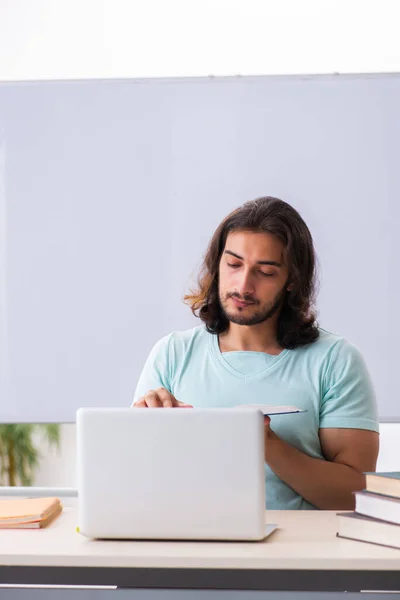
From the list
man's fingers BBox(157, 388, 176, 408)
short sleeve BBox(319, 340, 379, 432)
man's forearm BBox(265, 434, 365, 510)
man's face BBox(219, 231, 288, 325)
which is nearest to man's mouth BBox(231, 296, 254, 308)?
man's face BBox(219, 231, 288, 325)

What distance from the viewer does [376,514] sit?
1392 millimetres

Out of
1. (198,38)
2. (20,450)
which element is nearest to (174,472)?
(198,38)

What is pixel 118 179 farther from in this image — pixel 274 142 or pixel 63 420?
pixel 63 420

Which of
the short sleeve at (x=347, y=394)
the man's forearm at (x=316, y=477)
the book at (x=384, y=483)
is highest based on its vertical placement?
the short sleeve at (x=347, y=394)

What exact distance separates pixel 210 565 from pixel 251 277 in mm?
932

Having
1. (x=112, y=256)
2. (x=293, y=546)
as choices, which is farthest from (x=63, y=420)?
(x=293, y=546)

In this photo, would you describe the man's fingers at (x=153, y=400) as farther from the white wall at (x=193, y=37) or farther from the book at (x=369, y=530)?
the white wall at (x=193, y=37)

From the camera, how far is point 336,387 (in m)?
2.00

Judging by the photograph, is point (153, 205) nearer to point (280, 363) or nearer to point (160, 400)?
point (280, 363)

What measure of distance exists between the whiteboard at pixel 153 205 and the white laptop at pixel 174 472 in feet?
5.03

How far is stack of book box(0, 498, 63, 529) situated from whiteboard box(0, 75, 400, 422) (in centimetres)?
126

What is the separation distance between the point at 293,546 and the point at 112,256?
173 centimetres

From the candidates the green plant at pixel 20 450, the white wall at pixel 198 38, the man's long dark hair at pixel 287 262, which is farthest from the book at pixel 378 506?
the green plant at pixel 20 450

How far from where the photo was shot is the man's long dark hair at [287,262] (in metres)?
2.09
